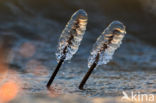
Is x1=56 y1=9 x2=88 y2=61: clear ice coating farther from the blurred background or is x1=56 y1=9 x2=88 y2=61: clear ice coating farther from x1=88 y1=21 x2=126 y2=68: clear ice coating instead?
the blurred background

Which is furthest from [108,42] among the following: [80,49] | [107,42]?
[80,49]

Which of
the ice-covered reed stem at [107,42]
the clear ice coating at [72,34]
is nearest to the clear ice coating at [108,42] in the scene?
the ice-covered reed stem at [107,42]

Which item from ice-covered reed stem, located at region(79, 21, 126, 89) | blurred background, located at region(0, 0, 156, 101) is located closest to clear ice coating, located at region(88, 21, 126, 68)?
ice-covered reed stem, located at region(79, 21, 126, 89)

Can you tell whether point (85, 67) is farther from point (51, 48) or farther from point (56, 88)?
point (56, 88)

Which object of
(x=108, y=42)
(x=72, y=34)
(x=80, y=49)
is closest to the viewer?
(x=108, y=42)

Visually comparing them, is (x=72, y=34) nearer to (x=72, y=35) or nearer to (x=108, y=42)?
(x=72, y=35)

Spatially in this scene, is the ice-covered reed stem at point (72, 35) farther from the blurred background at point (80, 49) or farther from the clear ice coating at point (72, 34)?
the blurred background at point (80, 49)
